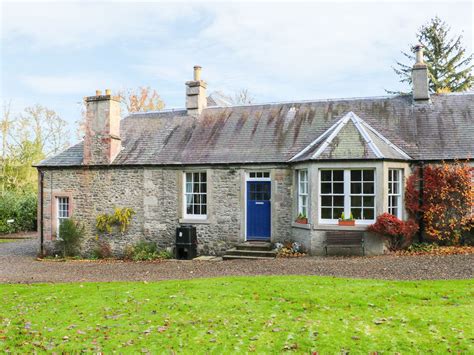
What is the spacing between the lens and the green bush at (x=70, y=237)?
1906 cm

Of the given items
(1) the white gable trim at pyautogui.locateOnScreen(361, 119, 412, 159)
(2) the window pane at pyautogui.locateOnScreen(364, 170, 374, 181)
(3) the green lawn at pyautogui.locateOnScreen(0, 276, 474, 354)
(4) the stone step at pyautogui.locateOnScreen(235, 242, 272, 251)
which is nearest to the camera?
(3) the green lawn at pyautogui.locateOnScreen(0, 276, 474, 354)

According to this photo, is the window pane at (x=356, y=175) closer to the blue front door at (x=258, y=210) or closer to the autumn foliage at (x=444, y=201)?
the autumn foliage at (x=444, y=201)

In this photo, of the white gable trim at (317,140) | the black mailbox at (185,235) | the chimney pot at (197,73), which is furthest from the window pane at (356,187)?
the chimney pot at (197,73)

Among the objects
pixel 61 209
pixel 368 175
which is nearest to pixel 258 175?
pixel 368 175

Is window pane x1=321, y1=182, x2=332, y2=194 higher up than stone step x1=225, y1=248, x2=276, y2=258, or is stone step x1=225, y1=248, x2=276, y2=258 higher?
window pane x1=321, y1=182, x2=332, y2=194

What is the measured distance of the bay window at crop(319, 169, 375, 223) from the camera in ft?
52.1

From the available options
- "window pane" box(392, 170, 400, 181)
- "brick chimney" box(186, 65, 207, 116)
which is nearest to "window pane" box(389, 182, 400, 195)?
"window pane" box(392, 170, 400, 181)

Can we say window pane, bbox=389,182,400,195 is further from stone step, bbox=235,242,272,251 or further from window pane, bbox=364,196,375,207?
A: stone step, bbox=235,242,272,251

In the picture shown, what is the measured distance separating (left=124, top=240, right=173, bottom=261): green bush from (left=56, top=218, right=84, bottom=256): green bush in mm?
2252

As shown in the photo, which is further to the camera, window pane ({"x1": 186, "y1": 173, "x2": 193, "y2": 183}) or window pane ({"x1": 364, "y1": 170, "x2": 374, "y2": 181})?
window pane ({"x1": 186, "y1": 173, "x2": 193, "y2": 183})

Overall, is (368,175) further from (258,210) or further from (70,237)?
(70,237)

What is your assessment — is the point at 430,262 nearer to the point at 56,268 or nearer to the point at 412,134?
the point at 412,134

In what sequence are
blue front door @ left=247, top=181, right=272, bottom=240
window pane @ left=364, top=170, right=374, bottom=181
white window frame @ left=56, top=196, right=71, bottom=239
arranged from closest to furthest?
window pane @ left=364, top=170, right=374, bottom=181 → blue front door @ left=247, top=181, right=272, bottom=240 → white window frame @ left=56, top=196, right=71, bottom=239

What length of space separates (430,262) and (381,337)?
22.5 feet
